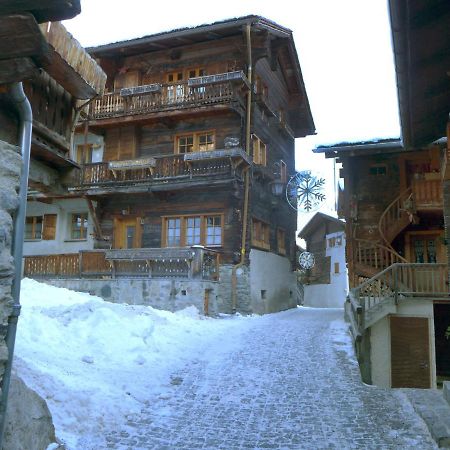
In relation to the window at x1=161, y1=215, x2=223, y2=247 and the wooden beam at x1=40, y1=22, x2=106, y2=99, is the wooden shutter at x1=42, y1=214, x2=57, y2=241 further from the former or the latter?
the wooden beam at x1=40, y1=22, x2=106, y2=99

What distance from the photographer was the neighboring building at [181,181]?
1634cm

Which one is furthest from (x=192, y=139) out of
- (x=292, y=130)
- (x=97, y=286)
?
(x=292, y=130)

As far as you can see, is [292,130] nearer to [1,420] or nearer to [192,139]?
[192,139]

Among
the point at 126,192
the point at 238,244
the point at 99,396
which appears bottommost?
the point at 99,396

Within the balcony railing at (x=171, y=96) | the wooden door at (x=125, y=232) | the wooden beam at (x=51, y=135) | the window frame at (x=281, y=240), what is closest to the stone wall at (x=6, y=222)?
the wooden beam at (x=51, y=135)

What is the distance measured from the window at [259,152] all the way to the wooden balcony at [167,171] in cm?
210

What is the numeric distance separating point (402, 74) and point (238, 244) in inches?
496

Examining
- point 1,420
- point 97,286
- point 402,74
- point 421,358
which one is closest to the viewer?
point 1,420

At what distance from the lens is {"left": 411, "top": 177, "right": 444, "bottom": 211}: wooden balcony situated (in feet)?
48.3

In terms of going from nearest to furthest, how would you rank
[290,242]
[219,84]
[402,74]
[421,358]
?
[402,74] → [421,358] → [219,84] → [290,242]

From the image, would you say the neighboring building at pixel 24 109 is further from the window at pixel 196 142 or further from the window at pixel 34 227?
the window at pixel 34 227

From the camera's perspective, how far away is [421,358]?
49.0ft

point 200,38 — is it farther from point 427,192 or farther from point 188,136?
point 427,192

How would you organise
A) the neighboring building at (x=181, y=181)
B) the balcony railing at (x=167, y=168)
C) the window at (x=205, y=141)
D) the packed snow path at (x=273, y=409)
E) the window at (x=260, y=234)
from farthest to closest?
1. the window at (x=260, y=234)
2. the window at (x=205, y=141)
3. the balcony railing at (x=167, y=168)
4. the neighboring building at (x=181, y=181)
5. the packed snow path at (x=273, y=409)
